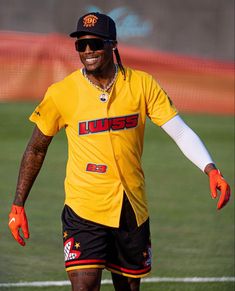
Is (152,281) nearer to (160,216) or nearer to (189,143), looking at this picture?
(189,143)

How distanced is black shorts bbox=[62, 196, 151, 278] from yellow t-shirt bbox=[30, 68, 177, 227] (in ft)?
0.24

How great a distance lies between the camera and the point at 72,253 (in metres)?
7.18

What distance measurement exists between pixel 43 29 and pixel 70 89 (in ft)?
90.6

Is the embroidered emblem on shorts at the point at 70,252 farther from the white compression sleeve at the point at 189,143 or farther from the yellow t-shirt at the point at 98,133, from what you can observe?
the white compression sleeve at the point at 189,143

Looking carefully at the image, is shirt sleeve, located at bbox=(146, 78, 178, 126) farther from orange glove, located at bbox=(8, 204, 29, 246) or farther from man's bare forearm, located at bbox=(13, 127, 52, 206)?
orange glove, located at bbox=(8, 204, 29, 246)

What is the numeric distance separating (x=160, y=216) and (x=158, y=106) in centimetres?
531

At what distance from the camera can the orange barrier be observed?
65.8 ft

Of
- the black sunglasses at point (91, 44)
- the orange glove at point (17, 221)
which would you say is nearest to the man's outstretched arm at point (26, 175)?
the orange glove at point (17, 221)

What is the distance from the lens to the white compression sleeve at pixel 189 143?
7.22 meters

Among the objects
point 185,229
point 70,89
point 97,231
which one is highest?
point 70,89

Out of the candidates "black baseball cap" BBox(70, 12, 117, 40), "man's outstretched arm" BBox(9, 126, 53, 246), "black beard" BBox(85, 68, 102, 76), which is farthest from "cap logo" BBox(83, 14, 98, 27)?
"man's outstretched arm" BBox(9, 126, 53, 246)

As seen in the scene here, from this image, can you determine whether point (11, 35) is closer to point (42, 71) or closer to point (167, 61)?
point (42, 71)

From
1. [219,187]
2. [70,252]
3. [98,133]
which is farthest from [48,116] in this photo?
[219,187]

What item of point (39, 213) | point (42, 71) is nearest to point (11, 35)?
point (42, 71)
